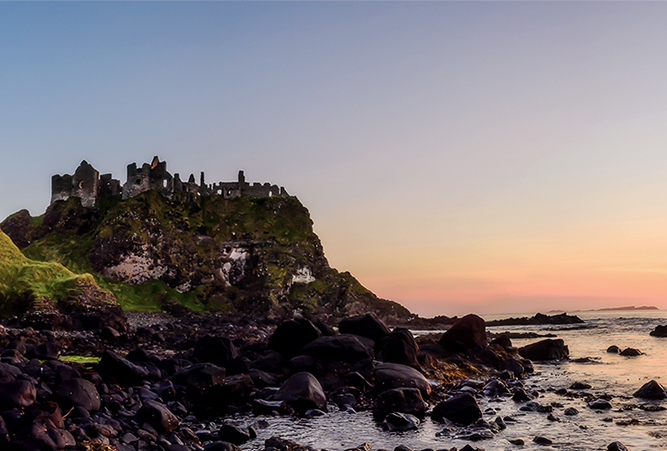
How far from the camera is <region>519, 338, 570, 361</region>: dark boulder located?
113ft

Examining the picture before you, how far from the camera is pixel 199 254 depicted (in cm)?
9200

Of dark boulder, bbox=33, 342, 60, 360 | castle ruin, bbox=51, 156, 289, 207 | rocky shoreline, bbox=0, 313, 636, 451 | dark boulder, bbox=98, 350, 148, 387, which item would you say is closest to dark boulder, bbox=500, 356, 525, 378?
rocky shoreline, bbox=0, 313, 636, 451

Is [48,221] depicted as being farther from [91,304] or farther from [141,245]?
[91,304]

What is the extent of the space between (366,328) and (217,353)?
907 cm

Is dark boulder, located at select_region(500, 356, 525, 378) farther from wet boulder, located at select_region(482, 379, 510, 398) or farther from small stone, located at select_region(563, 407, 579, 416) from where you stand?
small stone, located at select_region(563, 407, 579, 416)

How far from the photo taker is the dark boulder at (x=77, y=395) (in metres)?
12.3

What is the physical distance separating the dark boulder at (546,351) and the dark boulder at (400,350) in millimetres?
15013

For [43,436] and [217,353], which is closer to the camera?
[43,436]

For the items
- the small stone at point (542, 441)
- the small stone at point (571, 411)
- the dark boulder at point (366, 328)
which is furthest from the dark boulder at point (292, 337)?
the small stone at point (542, 441)

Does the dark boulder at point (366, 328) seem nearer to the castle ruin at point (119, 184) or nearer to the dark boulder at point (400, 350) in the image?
the dark boulder at point (400, 350)

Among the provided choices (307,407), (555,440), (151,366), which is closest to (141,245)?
(151,366)

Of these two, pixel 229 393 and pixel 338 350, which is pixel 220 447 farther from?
pixel 338 350

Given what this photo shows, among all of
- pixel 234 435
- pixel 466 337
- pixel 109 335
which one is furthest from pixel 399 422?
pixel 109 335

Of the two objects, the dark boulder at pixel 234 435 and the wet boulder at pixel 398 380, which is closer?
the dark boulder at pixel 234 435
